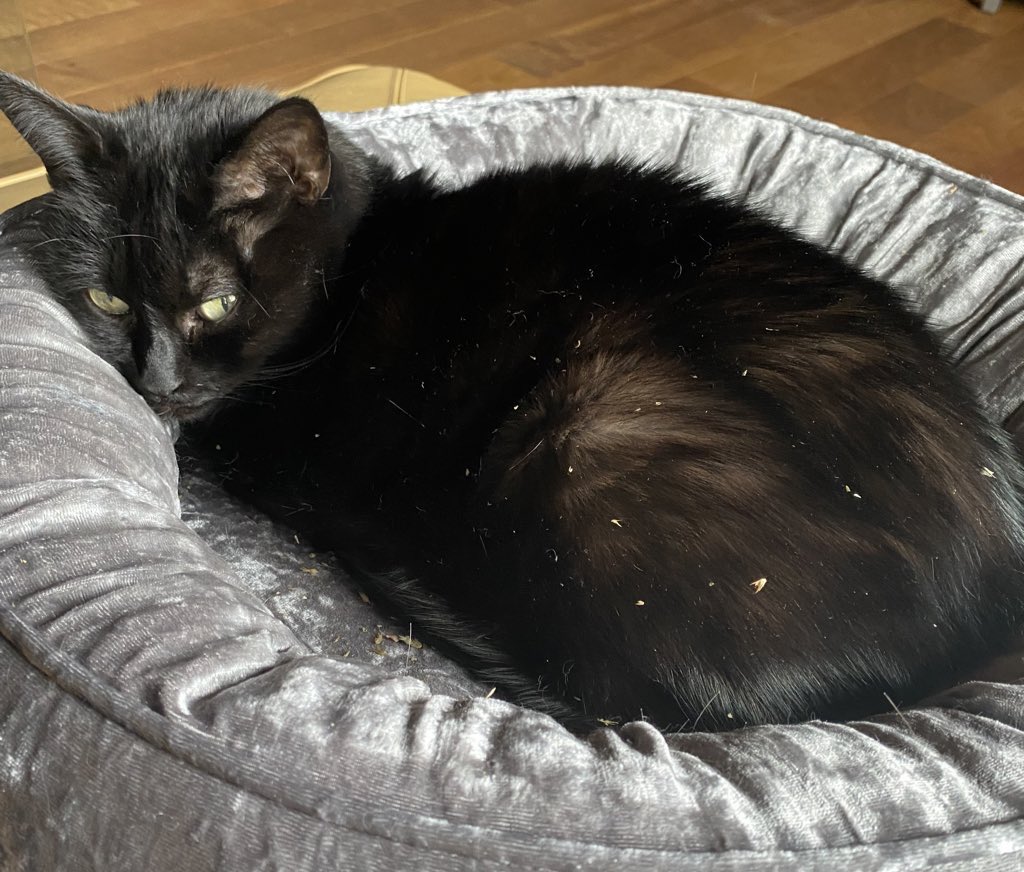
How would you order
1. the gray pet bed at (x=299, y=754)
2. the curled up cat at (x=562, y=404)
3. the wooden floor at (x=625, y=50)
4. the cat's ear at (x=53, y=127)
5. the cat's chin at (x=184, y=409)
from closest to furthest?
the gray pet bed at (x=299, y=754) → the curled up cat at (x=562, y=404) → the cat's ear at (x=53, y=127) → the cat's chin at (x=184, y=409) → the wooden floor at (x=625, y=50)

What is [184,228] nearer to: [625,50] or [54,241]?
[54,241]

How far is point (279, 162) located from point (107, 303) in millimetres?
308

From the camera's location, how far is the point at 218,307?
4.12 feet

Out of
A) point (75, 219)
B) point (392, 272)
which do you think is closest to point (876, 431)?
point (392, 272)

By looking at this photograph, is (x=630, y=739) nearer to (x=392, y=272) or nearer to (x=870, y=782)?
(x=870, y=782)

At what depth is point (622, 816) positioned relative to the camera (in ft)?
2.53

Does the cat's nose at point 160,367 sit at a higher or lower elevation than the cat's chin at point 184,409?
higher

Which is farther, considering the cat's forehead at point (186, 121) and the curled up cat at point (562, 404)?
the cat's forehead at point (186, 121)

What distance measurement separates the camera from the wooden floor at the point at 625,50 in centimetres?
295

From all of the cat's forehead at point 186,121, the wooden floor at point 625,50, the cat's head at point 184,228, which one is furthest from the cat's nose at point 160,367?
the wooden floor at point 625,50

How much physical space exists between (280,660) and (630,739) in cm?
33

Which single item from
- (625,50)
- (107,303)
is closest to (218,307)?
(107,303)

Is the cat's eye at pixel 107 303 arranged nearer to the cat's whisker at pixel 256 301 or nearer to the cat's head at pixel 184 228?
the cat's head at pixel 184 228

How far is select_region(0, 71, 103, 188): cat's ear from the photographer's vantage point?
1.17m
